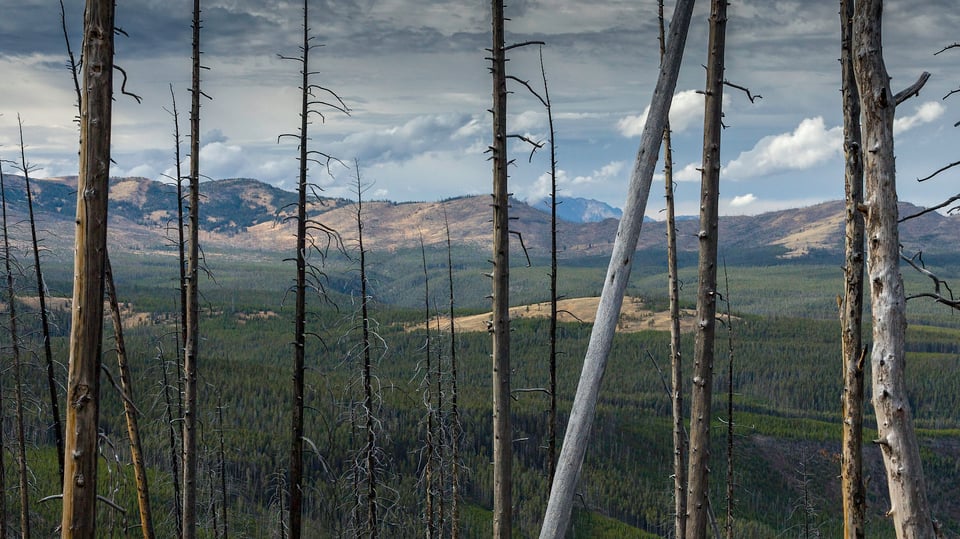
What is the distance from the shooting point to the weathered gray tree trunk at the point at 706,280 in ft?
21.9

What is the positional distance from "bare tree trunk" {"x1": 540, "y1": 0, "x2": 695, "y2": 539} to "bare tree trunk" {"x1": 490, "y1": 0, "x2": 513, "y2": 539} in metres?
3.00

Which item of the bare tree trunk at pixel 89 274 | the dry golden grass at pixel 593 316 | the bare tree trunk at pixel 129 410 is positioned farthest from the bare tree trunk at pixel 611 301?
the dry golden grass at pixel 593 316

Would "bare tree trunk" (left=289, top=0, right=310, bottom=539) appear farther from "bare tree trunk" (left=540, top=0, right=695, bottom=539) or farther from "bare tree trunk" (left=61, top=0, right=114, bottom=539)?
"bare tree trunk" (left=540, top=0, right=695, bottom=539)

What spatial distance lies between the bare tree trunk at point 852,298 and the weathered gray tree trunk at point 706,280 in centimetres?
136

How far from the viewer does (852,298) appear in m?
6.98

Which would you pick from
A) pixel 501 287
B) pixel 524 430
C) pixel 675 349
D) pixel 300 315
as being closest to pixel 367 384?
pixel 300 315

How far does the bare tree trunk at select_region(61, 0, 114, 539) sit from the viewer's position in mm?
4777

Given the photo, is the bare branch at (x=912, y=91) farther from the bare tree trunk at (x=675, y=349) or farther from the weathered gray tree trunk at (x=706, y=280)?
the bare tree trunk at (x=675, y=349)

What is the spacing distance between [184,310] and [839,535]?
85467mm

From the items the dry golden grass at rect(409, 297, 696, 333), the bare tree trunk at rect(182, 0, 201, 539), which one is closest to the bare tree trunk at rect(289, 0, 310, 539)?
the bare tree trunk at rect(182, 0, 201, 539)

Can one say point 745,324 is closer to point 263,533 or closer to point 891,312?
point 263,533

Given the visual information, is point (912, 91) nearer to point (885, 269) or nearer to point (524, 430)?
point (885, 269)

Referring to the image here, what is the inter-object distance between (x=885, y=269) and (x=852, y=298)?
7.70ft

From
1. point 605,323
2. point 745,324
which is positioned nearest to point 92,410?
point 605,323
